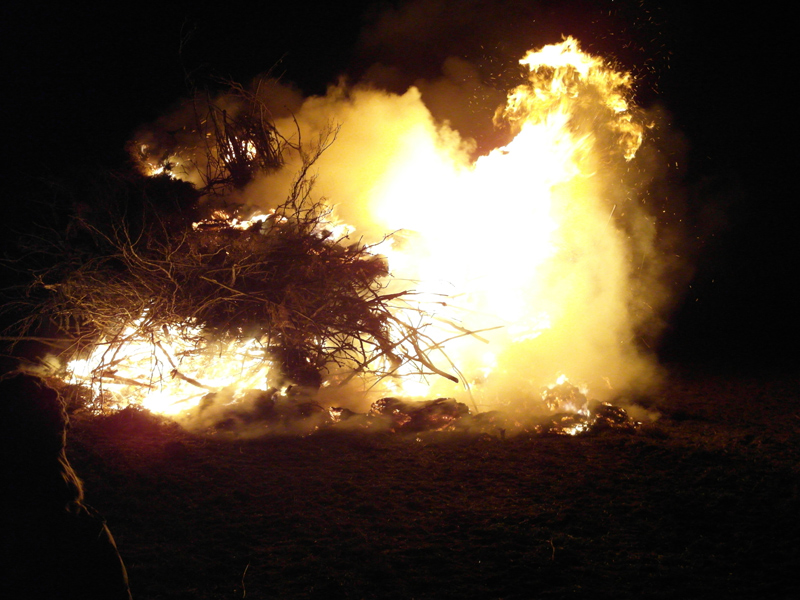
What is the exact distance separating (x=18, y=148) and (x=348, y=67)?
4.97 m

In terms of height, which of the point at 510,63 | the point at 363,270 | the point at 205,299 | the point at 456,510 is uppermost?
the point at 510,63

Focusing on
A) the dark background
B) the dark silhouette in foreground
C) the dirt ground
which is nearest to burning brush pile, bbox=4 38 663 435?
the dirt ground

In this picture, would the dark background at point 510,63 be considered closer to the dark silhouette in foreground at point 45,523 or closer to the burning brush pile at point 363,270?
the burning brush pile at point 363,270

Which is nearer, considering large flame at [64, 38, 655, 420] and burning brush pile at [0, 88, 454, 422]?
burning brush pile at [0, 88, 454, 422]

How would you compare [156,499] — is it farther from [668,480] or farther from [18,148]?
[18,148]

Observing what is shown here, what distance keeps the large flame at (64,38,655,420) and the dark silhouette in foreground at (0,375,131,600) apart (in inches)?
152

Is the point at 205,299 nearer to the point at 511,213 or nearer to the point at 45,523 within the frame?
the point at 45,523

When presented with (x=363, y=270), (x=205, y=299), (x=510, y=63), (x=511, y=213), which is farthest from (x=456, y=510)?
(x=510, y=63)

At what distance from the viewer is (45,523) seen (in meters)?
2.01

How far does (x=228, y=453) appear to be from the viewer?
4152 mm

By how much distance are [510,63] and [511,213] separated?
2.57 meters

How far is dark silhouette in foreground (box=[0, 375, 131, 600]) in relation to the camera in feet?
6.26

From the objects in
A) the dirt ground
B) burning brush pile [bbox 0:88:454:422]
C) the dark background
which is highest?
the dark background

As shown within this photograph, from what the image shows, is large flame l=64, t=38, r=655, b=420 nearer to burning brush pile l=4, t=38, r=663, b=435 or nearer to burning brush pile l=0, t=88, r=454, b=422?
burning brush pile l=4, t=38, r=663, b=435
